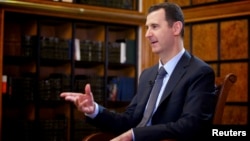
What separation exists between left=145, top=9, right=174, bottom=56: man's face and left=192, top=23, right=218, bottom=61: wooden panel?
2395mm

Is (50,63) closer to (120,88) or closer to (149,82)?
(120,88)

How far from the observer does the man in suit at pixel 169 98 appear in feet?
7.08

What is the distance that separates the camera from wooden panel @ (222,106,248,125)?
4465 mm

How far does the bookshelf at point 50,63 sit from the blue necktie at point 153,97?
2.53 metres

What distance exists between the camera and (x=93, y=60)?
5309mm

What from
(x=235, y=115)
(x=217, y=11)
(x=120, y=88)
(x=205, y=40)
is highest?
(x=217, y=11)

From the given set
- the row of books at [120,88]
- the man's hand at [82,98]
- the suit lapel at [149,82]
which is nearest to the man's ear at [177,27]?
the suit lapel at [149,82]

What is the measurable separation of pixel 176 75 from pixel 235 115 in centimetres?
237

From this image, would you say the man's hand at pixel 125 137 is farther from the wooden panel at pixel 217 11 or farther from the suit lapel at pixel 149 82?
the wooden panel at pixel 217 11

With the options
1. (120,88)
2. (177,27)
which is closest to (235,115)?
(120,88)

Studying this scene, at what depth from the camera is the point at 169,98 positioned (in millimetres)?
2328

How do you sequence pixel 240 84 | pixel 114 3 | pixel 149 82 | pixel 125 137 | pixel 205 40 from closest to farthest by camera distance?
pixel 125 137 < pixel 149 82 < pixel 240 84 < pixel 205 40 < pixel 114 3

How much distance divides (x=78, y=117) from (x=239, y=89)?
202 centimetres

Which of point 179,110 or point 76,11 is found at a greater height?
point 76,11
